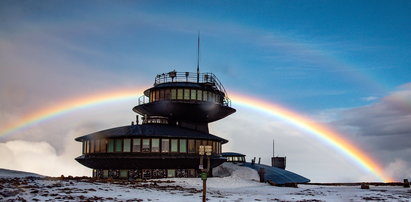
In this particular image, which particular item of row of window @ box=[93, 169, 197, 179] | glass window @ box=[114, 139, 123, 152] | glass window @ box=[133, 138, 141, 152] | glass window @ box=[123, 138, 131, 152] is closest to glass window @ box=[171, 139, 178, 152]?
row of window @ box=[93, 169, 197, 179]

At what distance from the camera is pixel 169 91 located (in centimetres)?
5944

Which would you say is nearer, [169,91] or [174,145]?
[174,145]

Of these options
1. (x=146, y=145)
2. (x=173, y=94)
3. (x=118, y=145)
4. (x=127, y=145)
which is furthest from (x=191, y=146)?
(x=173, y=94)

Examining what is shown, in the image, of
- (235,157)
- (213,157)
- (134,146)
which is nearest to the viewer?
(134,146)

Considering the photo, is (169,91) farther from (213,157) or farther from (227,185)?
(227,185)

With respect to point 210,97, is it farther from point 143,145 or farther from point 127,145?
point 127,145

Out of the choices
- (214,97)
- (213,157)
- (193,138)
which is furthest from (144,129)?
(214,97)

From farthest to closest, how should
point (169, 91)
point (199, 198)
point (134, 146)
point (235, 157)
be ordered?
point (235, 157) < point (169, 91) < point (134, 146) < point (199, 198)

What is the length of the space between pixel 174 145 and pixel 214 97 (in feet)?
43.6

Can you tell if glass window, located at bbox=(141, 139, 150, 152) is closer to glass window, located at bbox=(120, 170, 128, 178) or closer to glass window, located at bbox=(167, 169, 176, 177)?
glass window, located at bbox=(120, 170, 128, 178)

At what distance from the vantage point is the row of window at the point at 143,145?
1978 inches

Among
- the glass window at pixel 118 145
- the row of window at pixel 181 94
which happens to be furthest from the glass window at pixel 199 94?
the glass window at pixel 118 145

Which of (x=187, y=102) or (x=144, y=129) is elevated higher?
(x=187, y=102)

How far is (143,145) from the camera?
50438mm
